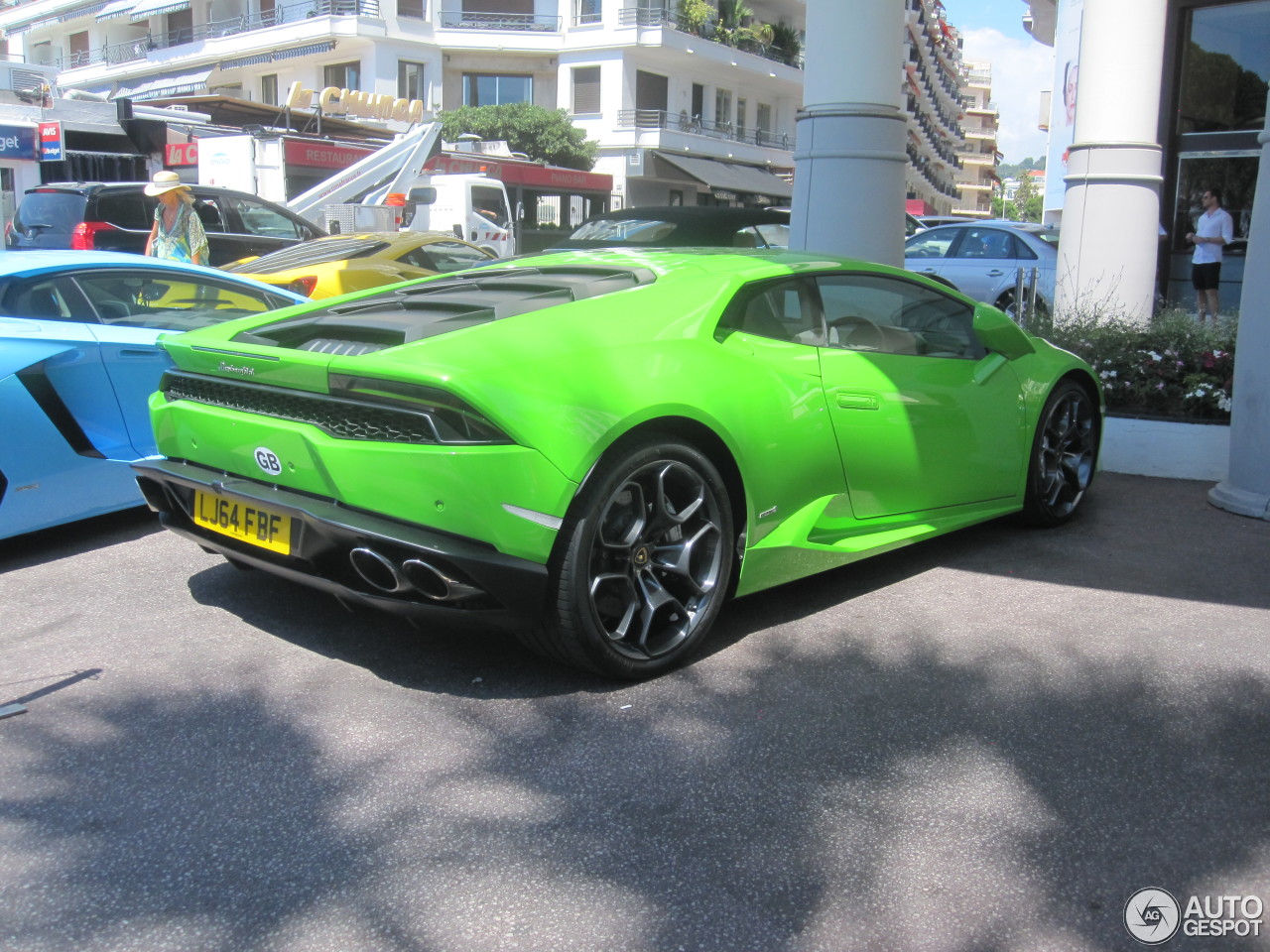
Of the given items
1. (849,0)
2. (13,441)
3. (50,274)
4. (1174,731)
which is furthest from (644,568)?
(849,0)

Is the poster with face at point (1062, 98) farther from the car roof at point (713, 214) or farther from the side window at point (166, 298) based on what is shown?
the side window at point (166, 298)

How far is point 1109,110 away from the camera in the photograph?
28.0 feet

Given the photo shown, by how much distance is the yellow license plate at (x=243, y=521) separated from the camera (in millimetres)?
3365

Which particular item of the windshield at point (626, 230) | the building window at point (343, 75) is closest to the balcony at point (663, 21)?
the building window at point (343, 75)

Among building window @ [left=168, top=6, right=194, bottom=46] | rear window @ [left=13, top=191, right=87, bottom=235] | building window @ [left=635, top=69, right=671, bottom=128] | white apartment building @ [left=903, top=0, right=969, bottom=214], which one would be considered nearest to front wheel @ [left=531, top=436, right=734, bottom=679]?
rear window @ [left=13, top=191, right=87, bottom=235]

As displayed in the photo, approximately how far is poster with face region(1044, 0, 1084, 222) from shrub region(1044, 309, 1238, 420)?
41.1 ft

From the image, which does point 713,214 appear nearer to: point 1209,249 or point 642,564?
point 1209,249

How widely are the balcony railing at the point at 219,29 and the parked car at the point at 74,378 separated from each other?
38.8 metres

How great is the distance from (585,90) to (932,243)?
3104cm

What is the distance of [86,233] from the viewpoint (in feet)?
41.8

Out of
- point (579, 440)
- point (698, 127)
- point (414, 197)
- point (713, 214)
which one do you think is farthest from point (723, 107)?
point (579, 440)

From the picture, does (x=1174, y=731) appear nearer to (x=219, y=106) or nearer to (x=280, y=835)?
(x=280, y=835)

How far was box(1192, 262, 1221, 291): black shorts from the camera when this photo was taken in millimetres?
12617

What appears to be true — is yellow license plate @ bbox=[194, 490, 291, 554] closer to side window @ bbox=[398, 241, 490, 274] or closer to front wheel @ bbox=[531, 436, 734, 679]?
front wheel @ bbox=[531, 436, 734, 679]
